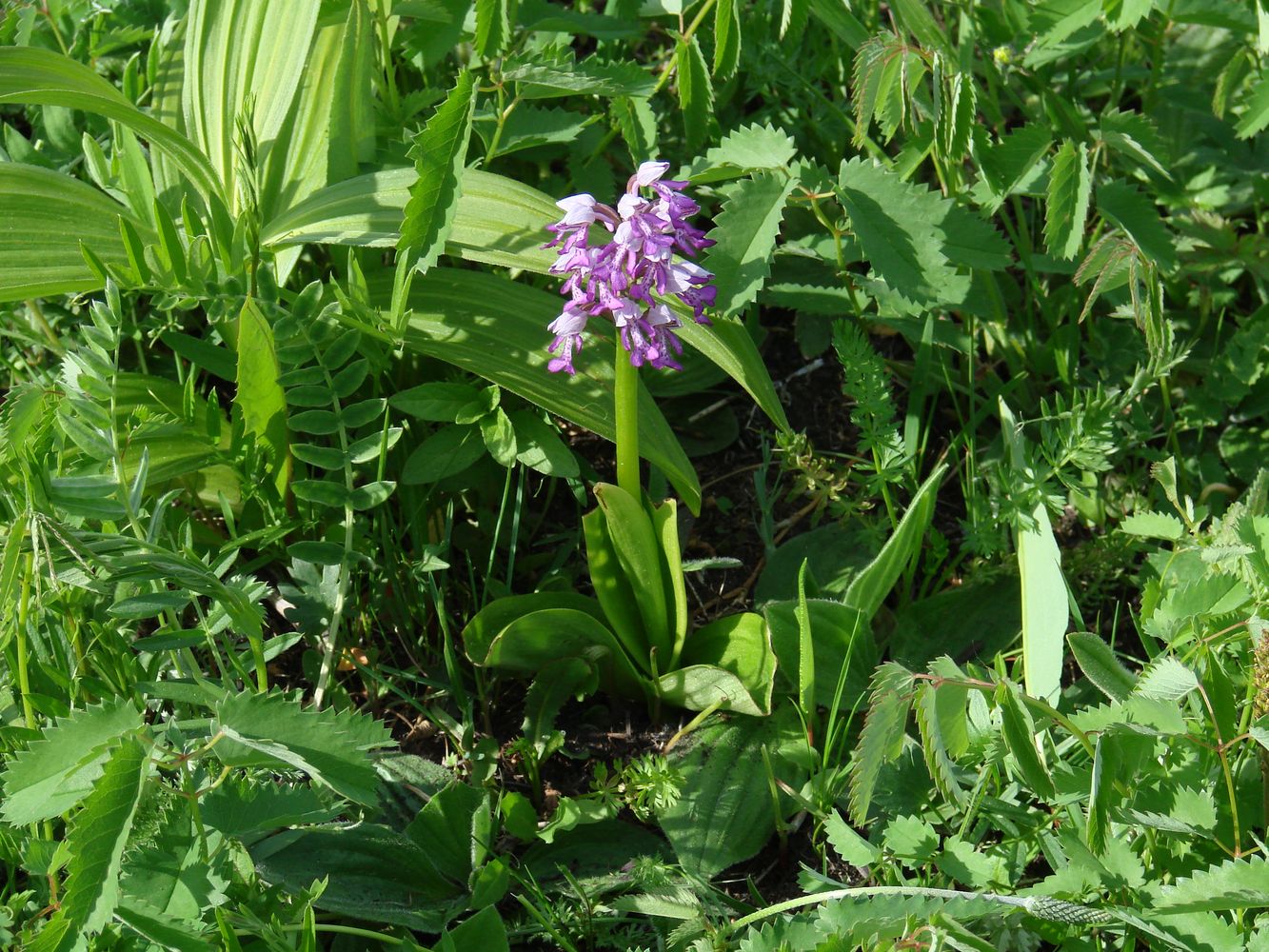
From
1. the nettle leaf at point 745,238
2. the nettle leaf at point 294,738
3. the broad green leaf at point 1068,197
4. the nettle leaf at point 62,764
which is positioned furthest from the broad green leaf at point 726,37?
the nettle leaf at point 62,764

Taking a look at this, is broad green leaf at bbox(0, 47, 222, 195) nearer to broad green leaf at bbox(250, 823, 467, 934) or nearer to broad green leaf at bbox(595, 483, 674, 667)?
broad green leaf at bbox(595, 483, 674, 667)

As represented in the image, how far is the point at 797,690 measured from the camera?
6.66 ft

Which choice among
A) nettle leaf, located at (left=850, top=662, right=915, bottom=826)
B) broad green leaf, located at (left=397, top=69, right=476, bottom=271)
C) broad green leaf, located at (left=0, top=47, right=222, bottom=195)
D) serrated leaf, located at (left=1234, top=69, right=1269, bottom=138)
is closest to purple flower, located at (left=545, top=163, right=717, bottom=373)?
broad green leaf, located at (left=397, top=69, right=476, bottom=271)

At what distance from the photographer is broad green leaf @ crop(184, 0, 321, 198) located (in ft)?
7.57

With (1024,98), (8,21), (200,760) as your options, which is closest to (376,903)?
(200,760)

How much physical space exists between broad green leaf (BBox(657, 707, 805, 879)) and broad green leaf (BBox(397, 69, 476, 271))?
0.91 meters

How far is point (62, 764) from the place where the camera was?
55.3 inches

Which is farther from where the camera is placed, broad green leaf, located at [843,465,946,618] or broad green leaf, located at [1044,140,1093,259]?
broad green leaf, located at [1044,140,1093,259]

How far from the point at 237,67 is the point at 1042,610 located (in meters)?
1.81

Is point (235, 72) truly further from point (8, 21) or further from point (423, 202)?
point (423, 202)

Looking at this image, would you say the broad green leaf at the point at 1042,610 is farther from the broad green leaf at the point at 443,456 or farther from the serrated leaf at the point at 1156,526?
the broad green leaf at the point at 443,456

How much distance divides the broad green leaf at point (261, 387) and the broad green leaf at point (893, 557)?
100 cm

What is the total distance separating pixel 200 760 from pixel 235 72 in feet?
4.52

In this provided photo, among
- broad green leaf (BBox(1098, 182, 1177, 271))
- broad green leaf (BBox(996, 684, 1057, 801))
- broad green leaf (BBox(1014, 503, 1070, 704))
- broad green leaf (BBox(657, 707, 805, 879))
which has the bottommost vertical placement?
broad green leaf (BBox(657, 707, 805, 879))
